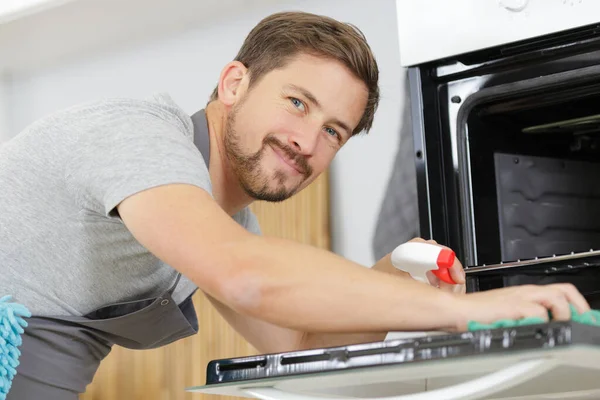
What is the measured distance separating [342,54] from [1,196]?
0.51 metres

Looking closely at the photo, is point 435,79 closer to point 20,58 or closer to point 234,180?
point 234,180

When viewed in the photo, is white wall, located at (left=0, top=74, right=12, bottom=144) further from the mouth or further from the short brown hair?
the mouth

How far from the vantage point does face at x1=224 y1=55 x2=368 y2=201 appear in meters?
1.23

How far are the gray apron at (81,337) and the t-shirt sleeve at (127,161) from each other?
0.19 meters

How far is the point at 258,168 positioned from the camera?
1244 millimetres

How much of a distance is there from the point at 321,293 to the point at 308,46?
53cm

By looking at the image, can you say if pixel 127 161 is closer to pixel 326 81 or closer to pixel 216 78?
pixel 326 81

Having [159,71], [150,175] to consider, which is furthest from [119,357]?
[150,175]

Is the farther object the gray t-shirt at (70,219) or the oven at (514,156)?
the oven at (514,156)

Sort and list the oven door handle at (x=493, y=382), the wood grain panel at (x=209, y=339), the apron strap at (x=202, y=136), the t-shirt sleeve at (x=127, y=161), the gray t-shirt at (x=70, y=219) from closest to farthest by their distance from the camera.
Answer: the oven door handle at (x=493, y=382) < the t-shirt sleeve at (x=127, y=161) < the gray t-shirt at (x=70, y=219) < the apron strap at (x=202, y=136) < the wood grain panel at (x=209, y=339)

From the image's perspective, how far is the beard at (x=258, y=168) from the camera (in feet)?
4.06

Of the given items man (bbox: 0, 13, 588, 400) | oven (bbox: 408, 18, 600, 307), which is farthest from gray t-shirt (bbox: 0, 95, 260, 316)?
oven (bbox: 408, 18, 600, 307)

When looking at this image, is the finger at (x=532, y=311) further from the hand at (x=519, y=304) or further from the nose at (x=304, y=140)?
the nose at (x=304, y=140)

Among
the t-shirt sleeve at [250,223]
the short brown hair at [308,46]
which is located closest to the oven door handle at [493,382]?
the short brown hair at [308,46]
